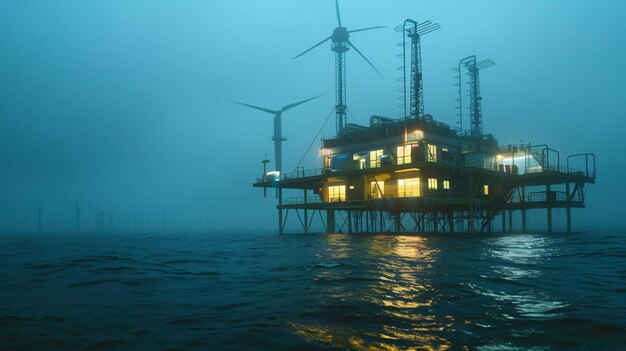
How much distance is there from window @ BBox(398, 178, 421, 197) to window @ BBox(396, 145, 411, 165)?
86.6 inches

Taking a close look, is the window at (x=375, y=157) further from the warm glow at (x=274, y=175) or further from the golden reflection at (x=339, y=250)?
the golden reflection at (x=339, y=250)

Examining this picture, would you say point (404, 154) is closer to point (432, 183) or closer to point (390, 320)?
point (432, 183)

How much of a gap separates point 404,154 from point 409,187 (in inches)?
154

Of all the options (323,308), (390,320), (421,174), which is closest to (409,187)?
(421,174)

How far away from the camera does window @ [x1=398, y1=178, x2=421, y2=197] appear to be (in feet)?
169

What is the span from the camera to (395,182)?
54000mm

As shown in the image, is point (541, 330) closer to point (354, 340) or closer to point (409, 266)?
point (354, 340)

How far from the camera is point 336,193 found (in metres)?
61.2

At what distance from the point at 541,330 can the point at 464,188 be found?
51151mm

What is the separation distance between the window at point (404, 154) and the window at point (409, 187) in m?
2.20

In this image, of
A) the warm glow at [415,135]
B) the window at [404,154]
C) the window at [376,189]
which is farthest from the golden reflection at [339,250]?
the warm glow at [415,135]

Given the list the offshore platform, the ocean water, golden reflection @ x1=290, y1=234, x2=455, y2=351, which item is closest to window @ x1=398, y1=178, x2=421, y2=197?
the offshore platform

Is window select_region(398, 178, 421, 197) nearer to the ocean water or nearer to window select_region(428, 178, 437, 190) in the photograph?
window select_region(428, 178, 437, 190)

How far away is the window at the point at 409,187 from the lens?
51.5 m
